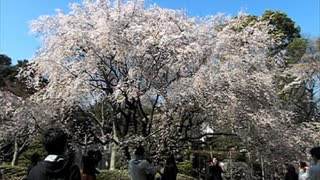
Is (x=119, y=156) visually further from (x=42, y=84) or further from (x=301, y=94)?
(x=301, y=94)

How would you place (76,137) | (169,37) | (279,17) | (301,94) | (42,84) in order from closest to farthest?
(169,37) → (42,84) → (76,137) → (301,94) → (279,17)

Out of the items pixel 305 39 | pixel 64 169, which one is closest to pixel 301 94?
pixel 305 39

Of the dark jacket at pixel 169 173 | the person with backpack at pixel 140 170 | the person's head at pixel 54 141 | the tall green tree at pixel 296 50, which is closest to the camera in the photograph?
the person's head at pixel 54 141

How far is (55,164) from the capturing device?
10.9 feet

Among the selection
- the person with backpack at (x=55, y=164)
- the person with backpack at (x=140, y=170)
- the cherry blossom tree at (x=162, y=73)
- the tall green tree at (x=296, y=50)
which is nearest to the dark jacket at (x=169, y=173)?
the person with backpack at (x=140, y=170)

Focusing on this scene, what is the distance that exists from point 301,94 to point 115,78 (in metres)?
15.9

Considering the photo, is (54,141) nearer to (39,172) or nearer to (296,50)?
(39,172)

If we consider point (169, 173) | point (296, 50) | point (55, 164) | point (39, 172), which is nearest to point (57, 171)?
point (55, 164)

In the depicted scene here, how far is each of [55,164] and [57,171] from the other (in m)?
0.06

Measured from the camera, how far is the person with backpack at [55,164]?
328cm

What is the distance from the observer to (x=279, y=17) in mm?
33688

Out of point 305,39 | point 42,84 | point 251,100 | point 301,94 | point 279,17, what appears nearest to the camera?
point 251,100

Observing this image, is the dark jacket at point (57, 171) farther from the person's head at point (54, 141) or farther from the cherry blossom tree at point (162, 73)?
the cherry blossom tree at point (162, 73)

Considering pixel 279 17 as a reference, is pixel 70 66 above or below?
below
